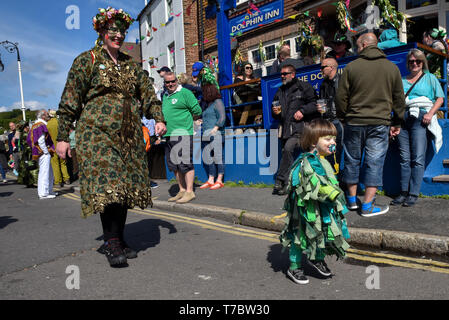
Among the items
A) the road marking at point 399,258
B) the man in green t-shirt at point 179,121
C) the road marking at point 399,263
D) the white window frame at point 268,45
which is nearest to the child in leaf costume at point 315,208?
the road marking at point 399,263

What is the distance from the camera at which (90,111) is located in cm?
343

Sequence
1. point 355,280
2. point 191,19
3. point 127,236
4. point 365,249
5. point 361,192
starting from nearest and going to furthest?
point 355,280, point 365,249, point 127,236, point 361,192, point 191,19

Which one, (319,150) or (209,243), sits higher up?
(319,150)

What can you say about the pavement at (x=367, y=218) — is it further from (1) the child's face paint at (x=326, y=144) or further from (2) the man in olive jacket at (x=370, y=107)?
(1) the child's face paint at (x=326, y=144)

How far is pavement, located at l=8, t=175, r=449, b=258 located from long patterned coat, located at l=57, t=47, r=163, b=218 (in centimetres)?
201

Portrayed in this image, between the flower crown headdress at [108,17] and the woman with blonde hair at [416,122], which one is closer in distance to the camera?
the flower crown headdress at [108,17]

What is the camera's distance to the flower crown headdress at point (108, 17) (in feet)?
11.4

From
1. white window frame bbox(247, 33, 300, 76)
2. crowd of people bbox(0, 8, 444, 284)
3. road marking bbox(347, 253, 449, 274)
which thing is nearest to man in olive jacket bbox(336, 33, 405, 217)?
crowd of people bbox(0, 8, 444, 284)

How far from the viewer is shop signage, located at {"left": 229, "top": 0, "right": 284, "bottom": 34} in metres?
7.23

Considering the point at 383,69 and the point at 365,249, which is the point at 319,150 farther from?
the point at 383,69

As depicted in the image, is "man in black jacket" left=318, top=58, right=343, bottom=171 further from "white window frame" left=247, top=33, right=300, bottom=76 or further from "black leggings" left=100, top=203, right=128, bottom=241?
"white window frame" left=247, top=33, right=300, bottom=76

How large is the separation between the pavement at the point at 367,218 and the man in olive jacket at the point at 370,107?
1.23ft
